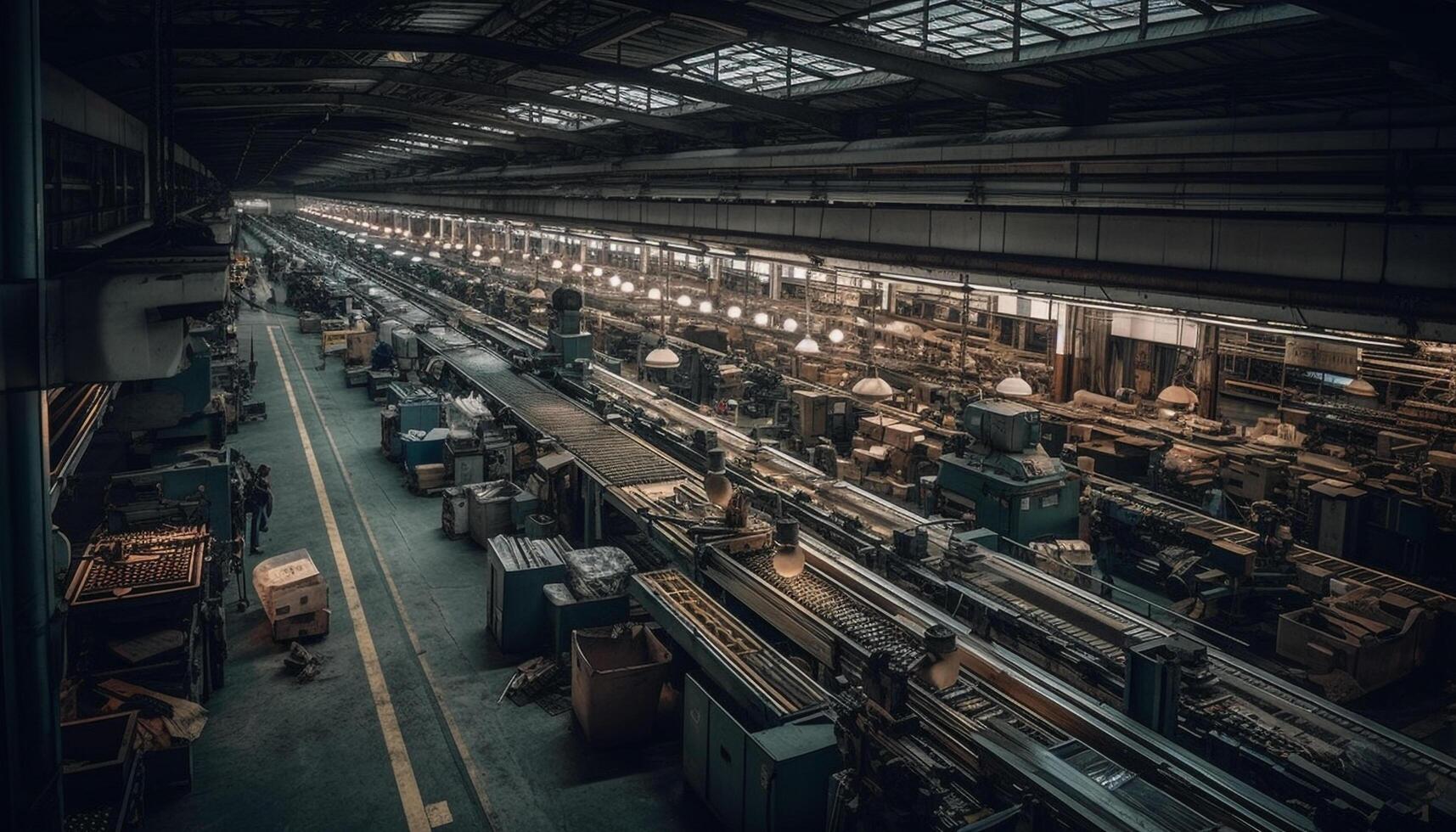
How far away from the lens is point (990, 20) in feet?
19.4

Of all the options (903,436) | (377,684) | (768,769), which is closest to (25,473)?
(768,769)

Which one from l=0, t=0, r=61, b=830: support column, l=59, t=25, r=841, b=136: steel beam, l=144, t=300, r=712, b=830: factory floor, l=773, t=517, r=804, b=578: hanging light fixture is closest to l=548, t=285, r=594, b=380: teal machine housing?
l=144, t=300, r=712, b=830: factory floor

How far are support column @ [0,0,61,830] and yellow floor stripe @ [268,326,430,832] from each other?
103 inches

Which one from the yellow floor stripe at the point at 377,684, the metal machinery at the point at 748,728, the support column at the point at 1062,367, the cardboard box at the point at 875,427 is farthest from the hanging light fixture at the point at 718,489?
the support column at the point at 1062,367

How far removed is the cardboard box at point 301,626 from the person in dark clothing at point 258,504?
2.82 m

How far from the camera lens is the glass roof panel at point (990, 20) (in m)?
5.27

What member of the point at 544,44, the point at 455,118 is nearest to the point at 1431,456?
the point at 544,44

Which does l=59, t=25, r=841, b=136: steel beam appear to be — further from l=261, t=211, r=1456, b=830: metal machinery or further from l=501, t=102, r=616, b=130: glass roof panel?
l=501, t=102, r=616, b=130: glass roof panel

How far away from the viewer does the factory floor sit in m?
6.11

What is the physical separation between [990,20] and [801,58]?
2.01 m

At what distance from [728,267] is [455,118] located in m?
21.7

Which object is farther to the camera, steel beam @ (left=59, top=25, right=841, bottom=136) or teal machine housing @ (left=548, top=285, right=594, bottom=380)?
teal machine housing @ (left=548, top=285, right=594, bottom=380)

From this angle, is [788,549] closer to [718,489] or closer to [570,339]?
[718,489]

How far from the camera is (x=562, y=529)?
435 inches
